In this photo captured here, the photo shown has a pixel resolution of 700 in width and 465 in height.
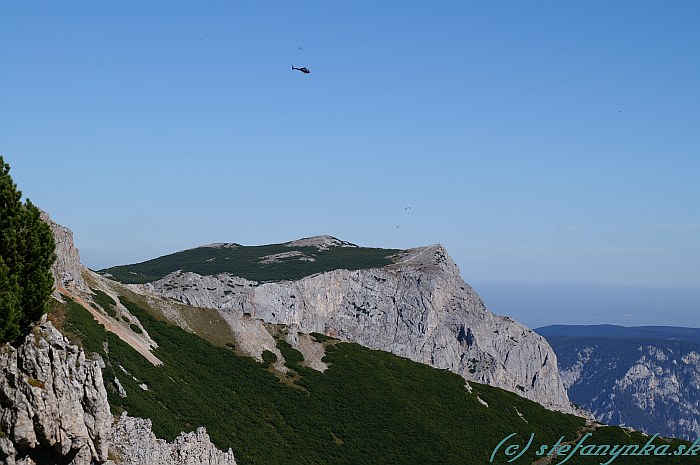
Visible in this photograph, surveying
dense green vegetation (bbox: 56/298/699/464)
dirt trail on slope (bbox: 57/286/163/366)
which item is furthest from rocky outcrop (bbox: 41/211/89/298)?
dense green vegetation (bbox: 56/298/699/464)

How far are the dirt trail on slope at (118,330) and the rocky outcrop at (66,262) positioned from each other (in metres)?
1.84

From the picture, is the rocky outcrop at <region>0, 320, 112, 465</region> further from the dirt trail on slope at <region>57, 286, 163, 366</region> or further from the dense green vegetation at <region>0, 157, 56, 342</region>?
the dirt trail on slope at <region>57, 286, 163, 366</region>

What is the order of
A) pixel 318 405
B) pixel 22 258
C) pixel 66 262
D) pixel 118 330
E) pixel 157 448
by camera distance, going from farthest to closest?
pixel 318 405 → pixel 66 262 → pixel 118 330 → pixel 157 448 → pixel 22 258

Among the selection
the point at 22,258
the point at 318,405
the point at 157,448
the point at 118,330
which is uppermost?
the point at 22,258

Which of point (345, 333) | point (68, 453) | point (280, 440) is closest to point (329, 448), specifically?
point (280, 440)

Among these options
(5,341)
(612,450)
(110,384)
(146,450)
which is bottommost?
(612,450)

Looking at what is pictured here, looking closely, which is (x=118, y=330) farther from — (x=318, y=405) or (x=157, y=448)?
(x=318, y=405)

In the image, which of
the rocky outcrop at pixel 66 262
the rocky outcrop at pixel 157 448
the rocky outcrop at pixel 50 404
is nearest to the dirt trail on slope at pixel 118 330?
the rocky outcrop at pixel 66 262

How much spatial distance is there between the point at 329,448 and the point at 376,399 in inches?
621

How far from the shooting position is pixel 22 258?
118 feet

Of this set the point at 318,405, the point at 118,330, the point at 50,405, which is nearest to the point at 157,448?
the point at 118,330

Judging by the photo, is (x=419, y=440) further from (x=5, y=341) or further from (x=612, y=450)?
(x=5, y=341)

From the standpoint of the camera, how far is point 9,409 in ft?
112

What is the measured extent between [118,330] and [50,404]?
43915 millimetres
